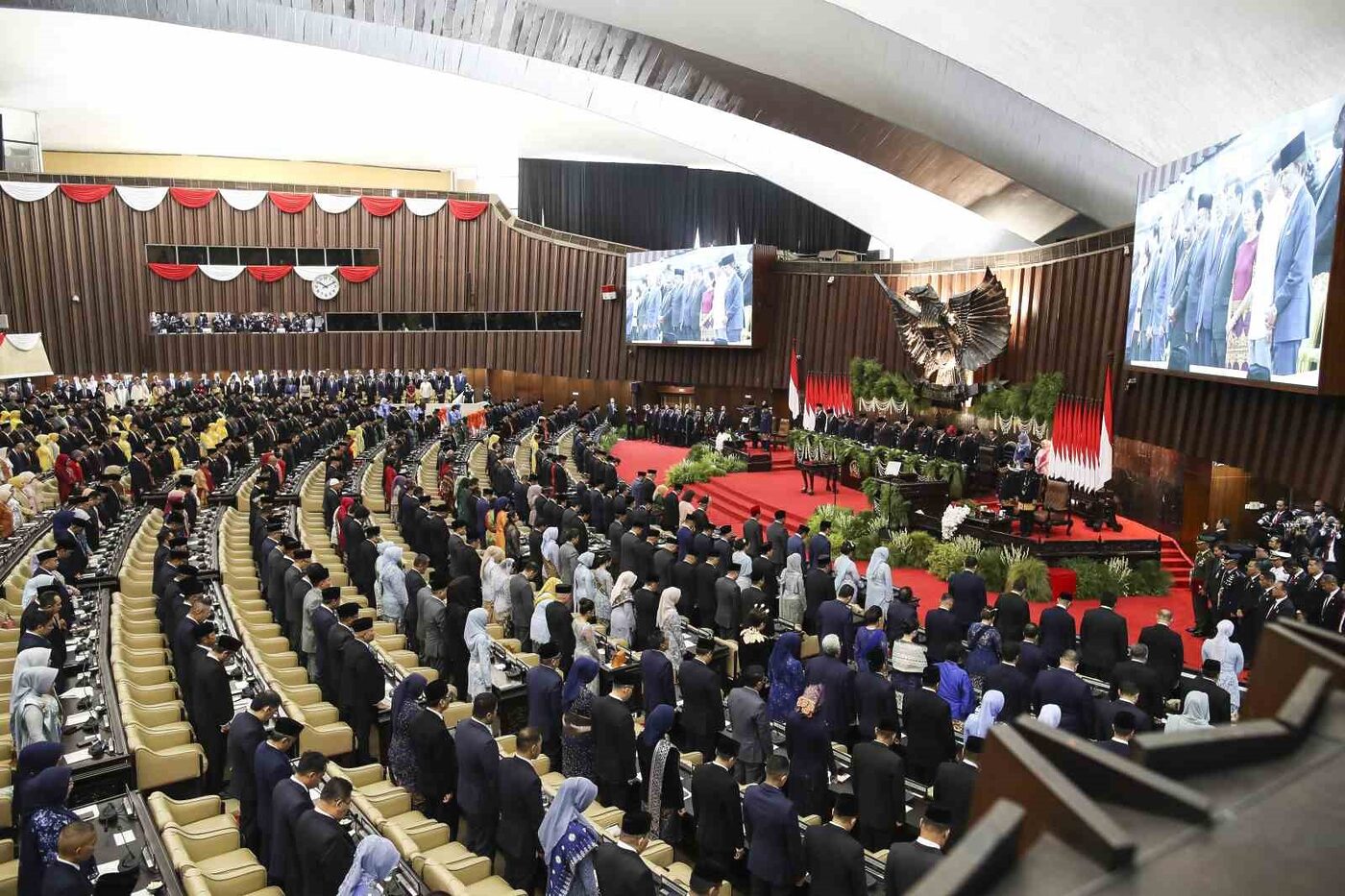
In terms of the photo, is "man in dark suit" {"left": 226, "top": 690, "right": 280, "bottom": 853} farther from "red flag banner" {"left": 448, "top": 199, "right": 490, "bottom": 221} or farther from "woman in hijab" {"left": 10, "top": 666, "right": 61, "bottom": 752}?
"red flag banner" {"left": 448, "top": 199, "right": 490, "bottom": 221}

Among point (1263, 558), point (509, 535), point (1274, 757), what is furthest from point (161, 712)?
point (1263, 558)

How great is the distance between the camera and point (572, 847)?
4.52 metres

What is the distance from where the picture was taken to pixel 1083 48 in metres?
12.7

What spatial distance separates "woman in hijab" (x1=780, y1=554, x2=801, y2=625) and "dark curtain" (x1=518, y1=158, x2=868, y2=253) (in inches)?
1025

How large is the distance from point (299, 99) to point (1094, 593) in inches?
932

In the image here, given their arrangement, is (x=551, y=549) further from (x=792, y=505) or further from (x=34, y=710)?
(x=792, y=505)

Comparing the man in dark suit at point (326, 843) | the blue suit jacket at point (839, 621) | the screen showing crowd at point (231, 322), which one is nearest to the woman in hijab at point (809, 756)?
the blue suit jacket at point (839, 621)

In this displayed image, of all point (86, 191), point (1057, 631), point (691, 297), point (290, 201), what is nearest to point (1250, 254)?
point (1057, 631)

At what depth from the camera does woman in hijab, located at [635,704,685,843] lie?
5.79 metres

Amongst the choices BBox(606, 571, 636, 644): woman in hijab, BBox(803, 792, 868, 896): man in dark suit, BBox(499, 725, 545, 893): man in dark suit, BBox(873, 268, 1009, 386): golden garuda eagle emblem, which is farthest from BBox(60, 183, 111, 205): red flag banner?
BBox(803, 792, 868, 896): man in dark suit

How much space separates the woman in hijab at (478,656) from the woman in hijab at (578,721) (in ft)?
3.66

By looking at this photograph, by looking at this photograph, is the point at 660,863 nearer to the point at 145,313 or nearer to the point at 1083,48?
the point at 1083,48

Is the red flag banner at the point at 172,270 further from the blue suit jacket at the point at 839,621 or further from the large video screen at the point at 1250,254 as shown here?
the blue suit jacket at the point at 839,621

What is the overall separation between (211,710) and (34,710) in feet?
3.60
